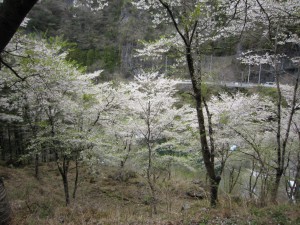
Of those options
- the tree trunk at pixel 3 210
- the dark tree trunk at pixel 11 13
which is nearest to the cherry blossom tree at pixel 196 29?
the dark tree trunk at pixel 11 13

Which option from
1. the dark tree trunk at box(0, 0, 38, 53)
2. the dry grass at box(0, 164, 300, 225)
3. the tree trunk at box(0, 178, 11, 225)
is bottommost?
the dry grass at box(0, 164, 300, 225)

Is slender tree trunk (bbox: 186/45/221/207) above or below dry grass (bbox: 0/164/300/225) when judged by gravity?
Result: above

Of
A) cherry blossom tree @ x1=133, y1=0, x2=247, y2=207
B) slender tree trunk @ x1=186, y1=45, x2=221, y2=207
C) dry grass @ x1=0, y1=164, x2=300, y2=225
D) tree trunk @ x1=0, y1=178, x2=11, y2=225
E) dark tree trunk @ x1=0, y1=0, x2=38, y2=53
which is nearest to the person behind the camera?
dark tree trunk @ x1=0, y1=0, x2=38, y2=53

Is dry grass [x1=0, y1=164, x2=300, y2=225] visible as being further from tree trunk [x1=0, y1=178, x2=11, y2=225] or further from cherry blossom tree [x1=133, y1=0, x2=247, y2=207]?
cherry blossom tree [x1=133, y1=0, x2=247, y2=207]

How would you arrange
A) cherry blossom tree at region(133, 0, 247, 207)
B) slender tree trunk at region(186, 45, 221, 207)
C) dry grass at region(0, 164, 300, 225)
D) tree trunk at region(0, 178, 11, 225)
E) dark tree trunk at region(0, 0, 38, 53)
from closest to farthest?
dark tree trunk at region(0, 0, 38, 53)
tree trunk at region(0, 178, 11, 225)
dry grass at region(0, 164, 300, 225)
cherry blossom tree at region(133, 0, 247, 207)
slender tree trunk at region(186, 45, 221, 207)

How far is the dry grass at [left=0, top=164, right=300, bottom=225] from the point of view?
151 inches

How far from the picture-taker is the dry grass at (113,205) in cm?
385

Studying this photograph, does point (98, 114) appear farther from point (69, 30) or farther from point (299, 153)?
point (69, 30)

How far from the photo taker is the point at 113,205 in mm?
9609

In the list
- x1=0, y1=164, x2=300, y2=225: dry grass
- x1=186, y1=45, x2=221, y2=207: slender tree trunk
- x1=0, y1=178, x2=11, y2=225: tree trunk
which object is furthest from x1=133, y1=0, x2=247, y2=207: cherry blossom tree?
x1=0, y1=178, x2=11, y2=225: tree trunk

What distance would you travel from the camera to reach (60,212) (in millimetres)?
4980

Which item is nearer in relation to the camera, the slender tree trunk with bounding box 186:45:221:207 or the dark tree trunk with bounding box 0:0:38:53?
the dark tree trunk with bounding box 0:0:38:53

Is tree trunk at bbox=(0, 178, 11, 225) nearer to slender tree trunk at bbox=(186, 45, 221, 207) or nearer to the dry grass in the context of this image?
the dry grass

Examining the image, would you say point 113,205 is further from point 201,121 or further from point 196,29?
point 196,29
